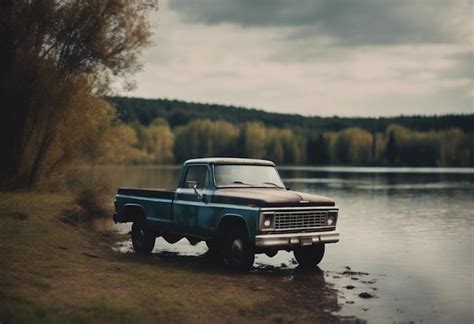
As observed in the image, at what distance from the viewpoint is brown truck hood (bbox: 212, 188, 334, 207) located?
1169cm

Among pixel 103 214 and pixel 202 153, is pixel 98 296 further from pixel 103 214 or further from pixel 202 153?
pixel 202 153

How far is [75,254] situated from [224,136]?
512ft

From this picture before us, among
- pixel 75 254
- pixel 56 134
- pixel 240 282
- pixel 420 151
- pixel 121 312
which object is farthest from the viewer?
pixel 420 151

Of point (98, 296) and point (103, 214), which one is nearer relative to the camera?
point (98, 296)

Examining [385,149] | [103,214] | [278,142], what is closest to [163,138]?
[278,142]

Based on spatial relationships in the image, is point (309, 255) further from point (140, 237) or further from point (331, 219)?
point (140, 237)

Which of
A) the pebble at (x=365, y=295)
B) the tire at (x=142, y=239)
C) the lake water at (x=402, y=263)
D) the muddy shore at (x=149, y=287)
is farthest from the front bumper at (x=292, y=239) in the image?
the tire at (x=142, y=239)

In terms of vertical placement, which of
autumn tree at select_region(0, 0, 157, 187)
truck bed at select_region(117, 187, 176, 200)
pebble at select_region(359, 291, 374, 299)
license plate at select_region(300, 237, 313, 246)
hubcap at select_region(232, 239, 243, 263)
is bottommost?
pebble at select_region(359, 291, 374, 299)

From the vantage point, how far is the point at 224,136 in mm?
169125

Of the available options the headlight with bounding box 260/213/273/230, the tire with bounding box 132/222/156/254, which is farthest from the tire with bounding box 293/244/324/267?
the tire with bounding box 132/222/156/254

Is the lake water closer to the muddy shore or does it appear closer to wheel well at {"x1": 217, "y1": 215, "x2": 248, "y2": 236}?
the muddy shore

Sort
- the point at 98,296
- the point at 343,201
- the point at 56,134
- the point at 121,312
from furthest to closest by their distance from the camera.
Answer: the point at 343,201
the point at 56,134
the point at 98,296
the point at 121,312

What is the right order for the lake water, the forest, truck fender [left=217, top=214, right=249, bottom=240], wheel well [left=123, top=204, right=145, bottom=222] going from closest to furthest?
the lake water
truck fender [left=217, top=214, right=249, bottom=240]
wheel well [left=123, top=204, right=145, bottom=222]
the forest

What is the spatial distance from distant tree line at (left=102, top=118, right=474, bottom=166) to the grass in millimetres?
134153
